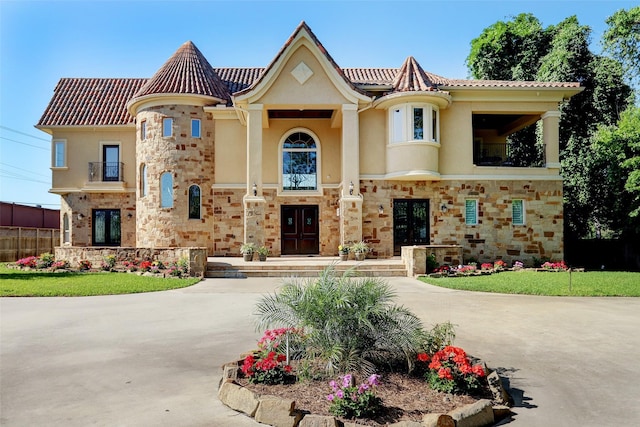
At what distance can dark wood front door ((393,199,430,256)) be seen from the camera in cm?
1977

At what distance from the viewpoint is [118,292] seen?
38.8ft

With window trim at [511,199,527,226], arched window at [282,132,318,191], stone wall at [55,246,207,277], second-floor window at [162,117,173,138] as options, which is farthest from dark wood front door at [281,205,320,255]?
window trim at [511,199,527,226]

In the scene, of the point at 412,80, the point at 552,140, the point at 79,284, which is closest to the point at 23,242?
the point at 79,284

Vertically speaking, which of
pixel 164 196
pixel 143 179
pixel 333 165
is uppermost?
pixel 333 165

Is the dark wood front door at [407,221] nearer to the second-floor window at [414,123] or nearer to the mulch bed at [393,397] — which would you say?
the second-floor window at [414,123]

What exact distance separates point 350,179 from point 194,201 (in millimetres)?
7080

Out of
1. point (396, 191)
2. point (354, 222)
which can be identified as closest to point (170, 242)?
point (354, 222)

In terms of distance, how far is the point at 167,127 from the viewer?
20266 millimetres

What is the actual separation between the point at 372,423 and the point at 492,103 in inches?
733

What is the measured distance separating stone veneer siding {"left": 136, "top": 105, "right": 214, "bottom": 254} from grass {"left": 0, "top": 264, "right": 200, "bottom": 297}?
4.61m

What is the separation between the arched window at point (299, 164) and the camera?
67.4 feet

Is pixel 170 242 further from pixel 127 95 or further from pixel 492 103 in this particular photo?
pixel 492 103

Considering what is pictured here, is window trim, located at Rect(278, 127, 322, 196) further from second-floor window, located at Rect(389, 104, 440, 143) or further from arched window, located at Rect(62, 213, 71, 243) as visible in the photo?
arched window, located at Rect(62, 213, 71, 243)

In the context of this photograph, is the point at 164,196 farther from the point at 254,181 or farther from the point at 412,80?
the point at 412,80
